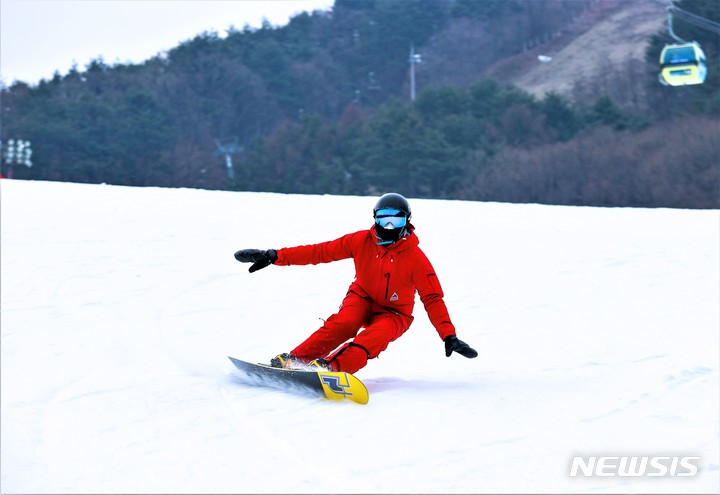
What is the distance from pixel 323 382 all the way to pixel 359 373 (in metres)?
1.19

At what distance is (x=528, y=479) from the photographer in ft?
13.4

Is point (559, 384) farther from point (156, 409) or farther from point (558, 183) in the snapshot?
point (558, 183)

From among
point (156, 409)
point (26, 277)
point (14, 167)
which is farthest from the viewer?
point (14, 167)

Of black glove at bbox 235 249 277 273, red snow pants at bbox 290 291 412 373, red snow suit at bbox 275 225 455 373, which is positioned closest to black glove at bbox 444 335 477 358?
red snow suit at bbox 275 225 455 373

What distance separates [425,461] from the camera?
4.25m

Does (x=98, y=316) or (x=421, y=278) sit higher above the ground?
(x=421, y=278)

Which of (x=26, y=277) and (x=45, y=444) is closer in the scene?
(x=45, y=444)

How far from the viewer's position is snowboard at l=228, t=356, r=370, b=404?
504cm

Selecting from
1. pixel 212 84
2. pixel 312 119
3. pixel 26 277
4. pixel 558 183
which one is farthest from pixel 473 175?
pixel 26 277

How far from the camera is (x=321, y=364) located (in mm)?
5352

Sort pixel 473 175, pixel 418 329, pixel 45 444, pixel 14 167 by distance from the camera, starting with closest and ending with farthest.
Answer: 1. pixel 45 444
2. pixel 418 329
3. pixel 473 175
4. pixel 14 167

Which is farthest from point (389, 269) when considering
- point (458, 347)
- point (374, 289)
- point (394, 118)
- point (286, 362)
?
point (394, 118)

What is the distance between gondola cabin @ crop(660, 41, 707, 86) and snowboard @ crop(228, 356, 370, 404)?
19970 mm

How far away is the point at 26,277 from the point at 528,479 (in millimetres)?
7674
